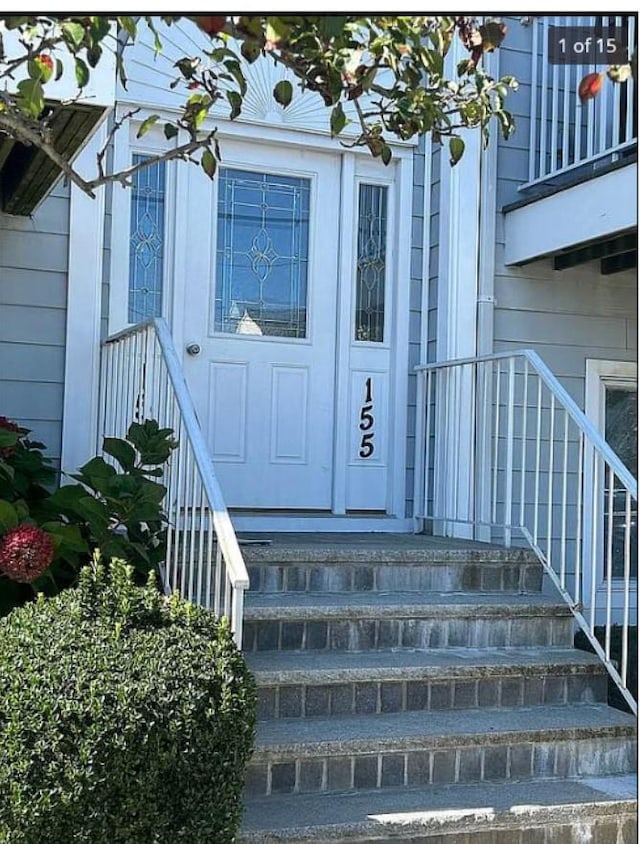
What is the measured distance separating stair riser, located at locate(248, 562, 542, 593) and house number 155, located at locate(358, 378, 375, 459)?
1.06 meters

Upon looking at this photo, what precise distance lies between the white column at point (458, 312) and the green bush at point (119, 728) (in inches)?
97.2

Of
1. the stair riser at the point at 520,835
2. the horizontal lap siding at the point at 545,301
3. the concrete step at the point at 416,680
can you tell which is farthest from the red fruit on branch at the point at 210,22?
the horizontal lap siding at the point at 545,301

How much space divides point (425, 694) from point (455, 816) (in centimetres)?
64

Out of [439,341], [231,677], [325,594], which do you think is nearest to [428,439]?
[439,341]

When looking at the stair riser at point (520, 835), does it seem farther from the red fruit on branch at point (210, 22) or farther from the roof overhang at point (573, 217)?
the roof overhang at point (573, 217)

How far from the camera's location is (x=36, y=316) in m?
4.59

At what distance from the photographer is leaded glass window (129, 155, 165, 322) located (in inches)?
195

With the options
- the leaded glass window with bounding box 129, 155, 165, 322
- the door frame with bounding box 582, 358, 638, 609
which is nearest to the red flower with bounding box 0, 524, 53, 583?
the leaded glass window with bounding box 129, 155, 165, 322

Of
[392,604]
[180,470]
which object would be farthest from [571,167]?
[180,470]

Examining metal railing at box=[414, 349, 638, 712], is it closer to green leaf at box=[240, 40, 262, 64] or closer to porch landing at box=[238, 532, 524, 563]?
porch landing at box=[238, 532, 524, 563]

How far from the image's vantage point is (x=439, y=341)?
5316 mm

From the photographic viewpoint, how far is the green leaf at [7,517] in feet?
11.0

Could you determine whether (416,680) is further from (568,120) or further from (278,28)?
(568,120)

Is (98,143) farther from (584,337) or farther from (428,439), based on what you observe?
(584,337)
